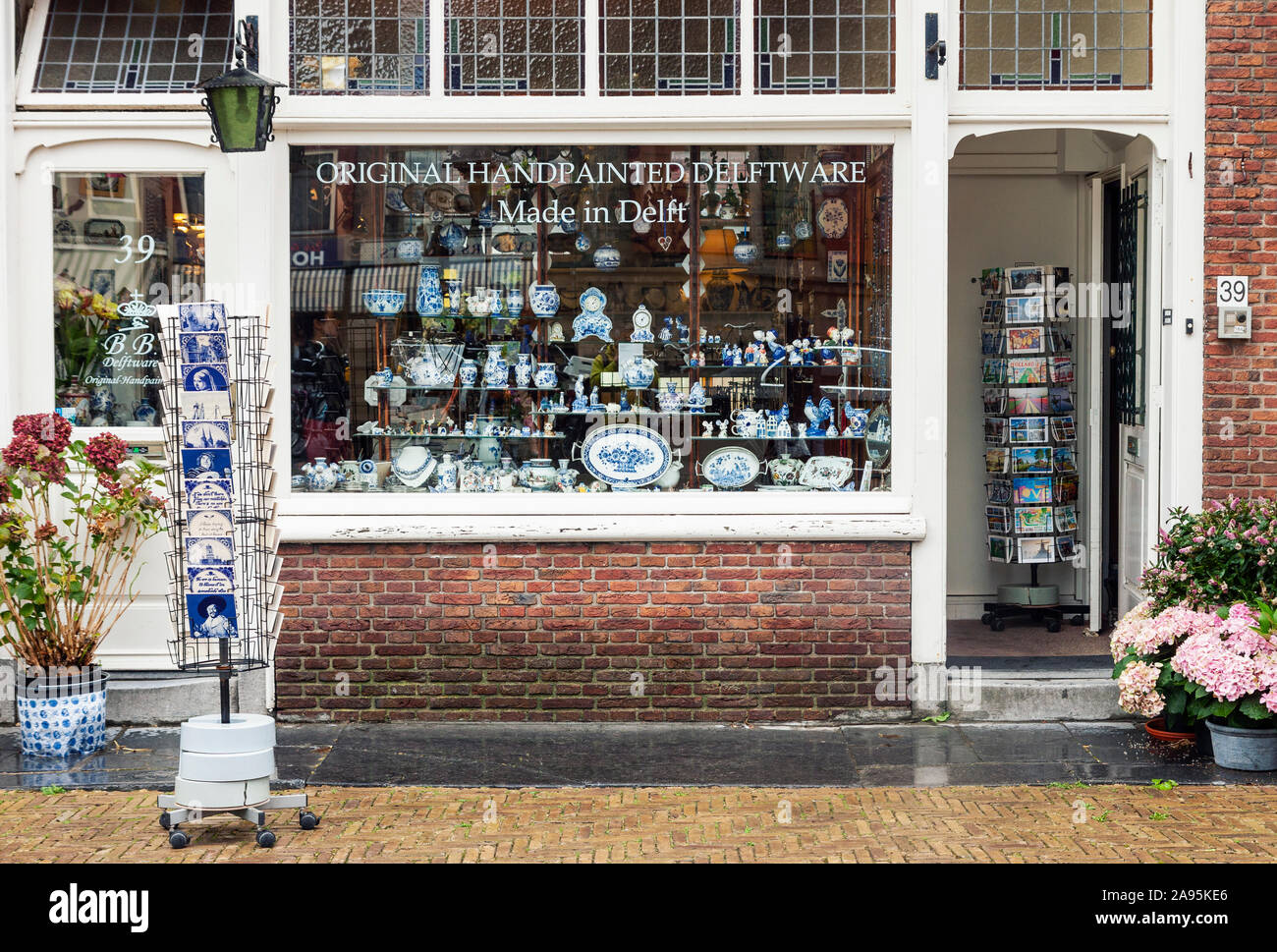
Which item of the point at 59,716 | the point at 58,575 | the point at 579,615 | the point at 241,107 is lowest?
the point at 59,716

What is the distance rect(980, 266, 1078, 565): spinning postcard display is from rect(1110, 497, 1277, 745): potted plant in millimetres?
1770

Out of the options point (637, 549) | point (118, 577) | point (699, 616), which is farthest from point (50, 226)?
point (699, 616)

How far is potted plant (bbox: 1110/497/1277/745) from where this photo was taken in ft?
23.2

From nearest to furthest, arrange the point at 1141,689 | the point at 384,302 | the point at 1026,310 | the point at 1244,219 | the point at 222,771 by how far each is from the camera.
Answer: the point at 222,771 → the point at 1141,689 → the point at 1244,219 → the point at 384,302 → the point at 1026,310

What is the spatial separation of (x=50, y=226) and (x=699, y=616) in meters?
4.08

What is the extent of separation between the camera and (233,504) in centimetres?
594

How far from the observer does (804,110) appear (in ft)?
25.3

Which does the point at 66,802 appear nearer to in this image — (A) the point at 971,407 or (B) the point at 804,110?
(B) the point at 804,110

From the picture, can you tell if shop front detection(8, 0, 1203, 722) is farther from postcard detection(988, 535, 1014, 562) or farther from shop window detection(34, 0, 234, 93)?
postcard detection(988, 535, 1014, 562)

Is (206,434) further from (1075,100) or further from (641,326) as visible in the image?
(1075,100)

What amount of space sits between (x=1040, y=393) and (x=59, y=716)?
240 inches

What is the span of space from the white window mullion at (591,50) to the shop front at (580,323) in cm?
3

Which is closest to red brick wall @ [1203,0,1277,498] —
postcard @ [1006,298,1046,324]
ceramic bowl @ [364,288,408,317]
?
postcard @ [1006,298,1046,324]

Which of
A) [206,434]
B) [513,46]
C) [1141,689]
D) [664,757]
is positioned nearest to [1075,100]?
[513,46]
